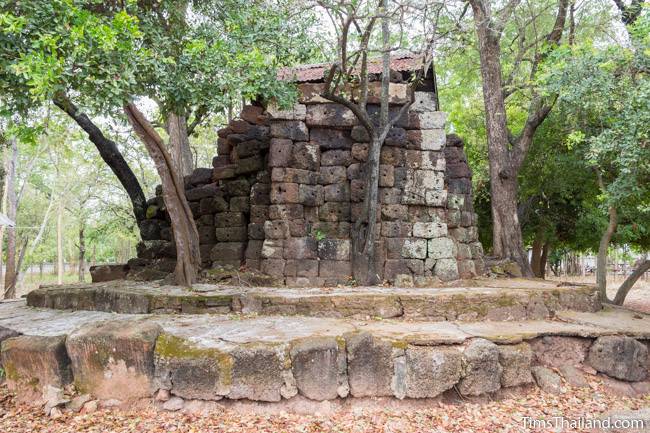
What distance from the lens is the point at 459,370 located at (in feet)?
13.9

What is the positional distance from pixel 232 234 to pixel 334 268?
197 centimetres

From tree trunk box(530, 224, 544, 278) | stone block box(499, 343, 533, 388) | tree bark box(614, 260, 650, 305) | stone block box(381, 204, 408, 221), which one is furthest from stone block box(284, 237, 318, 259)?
tree trunk box(530, 224, 544, 278)

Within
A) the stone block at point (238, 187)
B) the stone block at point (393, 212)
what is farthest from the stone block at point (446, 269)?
the stone block at point (238, 187)

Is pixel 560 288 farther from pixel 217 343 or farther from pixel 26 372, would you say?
pixel 26 372

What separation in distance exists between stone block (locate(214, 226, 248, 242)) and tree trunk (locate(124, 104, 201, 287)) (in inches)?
22.9

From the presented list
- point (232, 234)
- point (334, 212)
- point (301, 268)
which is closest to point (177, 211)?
point (232, 234)

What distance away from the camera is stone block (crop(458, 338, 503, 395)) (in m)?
4.27

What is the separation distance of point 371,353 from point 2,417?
140 inches

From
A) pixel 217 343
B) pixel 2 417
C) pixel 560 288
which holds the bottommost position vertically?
pixel 2 417

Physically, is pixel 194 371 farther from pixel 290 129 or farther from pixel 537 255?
pixel 537 255

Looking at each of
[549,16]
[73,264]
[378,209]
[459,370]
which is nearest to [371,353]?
[459,370]

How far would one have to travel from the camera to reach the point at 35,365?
427 centimetres

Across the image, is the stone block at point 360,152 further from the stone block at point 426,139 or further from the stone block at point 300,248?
the stone block at point 300,248

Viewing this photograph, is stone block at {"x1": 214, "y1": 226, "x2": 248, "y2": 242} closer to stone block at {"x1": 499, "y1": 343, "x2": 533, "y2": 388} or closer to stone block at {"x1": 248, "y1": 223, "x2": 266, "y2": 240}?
stone block at {"x1": 248, "y1": 223, "x2": 266, "y2": 240}
